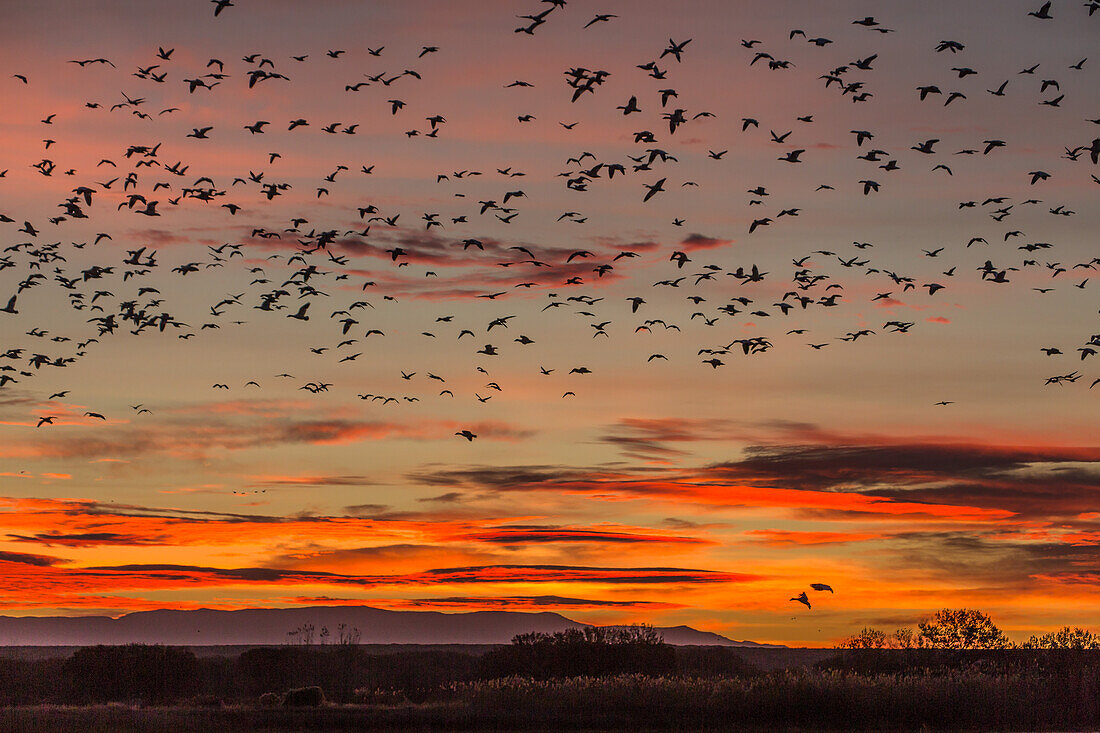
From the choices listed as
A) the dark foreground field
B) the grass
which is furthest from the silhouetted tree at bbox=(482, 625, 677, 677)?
the grass

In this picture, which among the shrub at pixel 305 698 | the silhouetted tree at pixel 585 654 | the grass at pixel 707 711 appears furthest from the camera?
the silhouetted tree at pixel 585 654

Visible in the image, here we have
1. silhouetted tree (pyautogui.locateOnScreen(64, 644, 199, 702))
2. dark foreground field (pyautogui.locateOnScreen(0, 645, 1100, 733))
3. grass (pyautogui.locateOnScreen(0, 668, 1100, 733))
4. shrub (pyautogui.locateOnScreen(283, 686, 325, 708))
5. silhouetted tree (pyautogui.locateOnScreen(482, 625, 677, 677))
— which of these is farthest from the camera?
silhouetted tree (pyautogui.locateOnScreen(64, 644, 199, 702))

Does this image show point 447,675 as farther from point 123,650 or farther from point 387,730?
point 387,730

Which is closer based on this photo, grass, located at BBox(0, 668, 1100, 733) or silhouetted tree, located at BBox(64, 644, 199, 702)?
grass, located at BBox(0, 668, 1100, 733)

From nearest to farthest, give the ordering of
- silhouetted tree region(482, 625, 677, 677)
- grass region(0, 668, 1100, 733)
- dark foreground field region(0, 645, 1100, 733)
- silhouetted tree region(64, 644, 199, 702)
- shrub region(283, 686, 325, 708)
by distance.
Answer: grass region(0, 668, 1100, 733), dark foreground field region(0, 645, 1100, 733), shrub region(283, 686, 325, 708), silhouetted tree region(482, 625, 677, 677), silhouetted tree region(64, 644, 199, 702)

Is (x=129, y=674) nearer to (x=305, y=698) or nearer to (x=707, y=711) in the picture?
(x=305, y=698)

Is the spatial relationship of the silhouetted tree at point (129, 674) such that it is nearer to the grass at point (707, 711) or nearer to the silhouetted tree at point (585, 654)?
the silhouetted tree at point (585, 654)

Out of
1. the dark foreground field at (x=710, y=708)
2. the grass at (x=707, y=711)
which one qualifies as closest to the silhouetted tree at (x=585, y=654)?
the dark foreground field at (x=710, y=708)

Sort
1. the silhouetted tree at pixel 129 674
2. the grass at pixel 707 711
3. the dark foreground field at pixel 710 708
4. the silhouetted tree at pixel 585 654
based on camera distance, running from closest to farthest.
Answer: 1. the grass at pixel 707 711
2. the dark foreground field at pixel 710 708
3. the silhouetted tree at pixel 585 654
4. the silhouetted tree at pixel 129 674

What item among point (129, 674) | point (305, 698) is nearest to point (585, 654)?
point (305, 698)

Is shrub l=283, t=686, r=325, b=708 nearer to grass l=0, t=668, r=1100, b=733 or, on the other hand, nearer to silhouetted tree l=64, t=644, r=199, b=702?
grass l=0, t=668, r=1100, b=733

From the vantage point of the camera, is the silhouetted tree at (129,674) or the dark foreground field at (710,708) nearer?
the dark foreground field at (710,708)

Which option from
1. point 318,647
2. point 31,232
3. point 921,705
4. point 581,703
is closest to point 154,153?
point 31,232

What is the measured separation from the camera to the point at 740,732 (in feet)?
127
